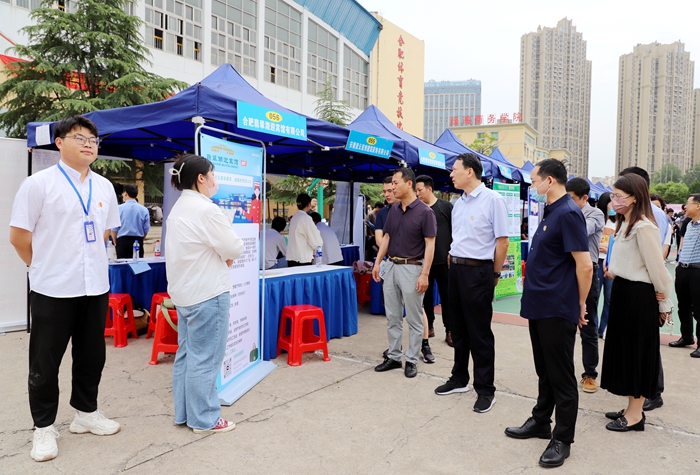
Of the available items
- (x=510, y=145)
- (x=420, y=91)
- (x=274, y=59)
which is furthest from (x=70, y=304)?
(x=510, y=145)

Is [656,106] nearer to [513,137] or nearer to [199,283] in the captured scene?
[513,137]

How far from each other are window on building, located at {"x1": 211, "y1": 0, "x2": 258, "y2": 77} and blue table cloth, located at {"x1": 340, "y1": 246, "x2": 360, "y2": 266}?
617 inches

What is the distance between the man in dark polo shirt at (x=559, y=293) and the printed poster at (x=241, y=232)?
7.02 ft

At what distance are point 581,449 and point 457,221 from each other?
174 cm

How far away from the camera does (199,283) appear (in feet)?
9.39

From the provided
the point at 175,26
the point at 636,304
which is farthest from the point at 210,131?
the point at 175,26

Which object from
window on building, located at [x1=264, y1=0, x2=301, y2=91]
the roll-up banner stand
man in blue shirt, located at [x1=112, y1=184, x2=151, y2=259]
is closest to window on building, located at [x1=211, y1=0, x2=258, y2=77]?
window on building, located at [x1=264, y1=0, x2=301, y2=91]

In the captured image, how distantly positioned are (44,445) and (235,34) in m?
22.4

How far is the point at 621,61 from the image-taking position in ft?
295

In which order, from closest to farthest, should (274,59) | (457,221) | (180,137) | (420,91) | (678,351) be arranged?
(457,221) < (678,351) < (180,137) < (274,59) < (420,91)

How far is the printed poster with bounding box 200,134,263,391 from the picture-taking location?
356 cm

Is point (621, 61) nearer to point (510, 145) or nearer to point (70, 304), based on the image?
point (510, 145)

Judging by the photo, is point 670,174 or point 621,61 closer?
point 670,174

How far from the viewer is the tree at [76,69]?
11453mm
